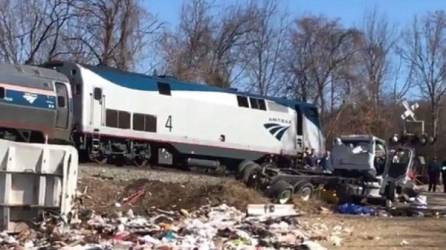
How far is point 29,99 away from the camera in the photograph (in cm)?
2525

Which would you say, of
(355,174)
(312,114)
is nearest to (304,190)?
(355,174)

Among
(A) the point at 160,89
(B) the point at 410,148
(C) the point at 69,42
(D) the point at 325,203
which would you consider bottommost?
(D) the point at 325,203

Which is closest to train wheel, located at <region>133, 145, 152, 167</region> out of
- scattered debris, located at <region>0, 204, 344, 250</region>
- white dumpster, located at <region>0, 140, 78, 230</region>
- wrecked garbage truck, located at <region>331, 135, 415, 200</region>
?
wrecked garbage truck, located at <region>331, 135, 415, 200</region>

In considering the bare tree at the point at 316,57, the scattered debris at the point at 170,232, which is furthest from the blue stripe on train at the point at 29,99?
the bare tree at the point at 316,57

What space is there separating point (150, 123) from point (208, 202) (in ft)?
34.4

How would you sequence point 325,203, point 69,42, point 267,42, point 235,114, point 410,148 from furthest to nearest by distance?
point 267,42, point 69,42, point 235,114, point 410,148, point 325,203

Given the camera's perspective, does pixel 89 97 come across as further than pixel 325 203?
Yes

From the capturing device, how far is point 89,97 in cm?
2794

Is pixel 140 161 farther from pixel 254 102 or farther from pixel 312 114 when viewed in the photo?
pixel 312 114

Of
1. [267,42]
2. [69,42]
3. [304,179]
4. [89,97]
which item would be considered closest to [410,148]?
[304,179]

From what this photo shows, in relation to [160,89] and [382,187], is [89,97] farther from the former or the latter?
[382,187]

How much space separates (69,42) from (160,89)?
18.7 m

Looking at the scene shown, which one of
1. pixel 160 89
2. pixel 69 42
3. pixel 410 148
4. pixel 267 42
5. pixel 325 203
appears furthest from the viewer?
pixel 267 42

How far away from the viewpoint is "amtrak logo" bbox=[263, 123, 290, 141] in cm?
3491
